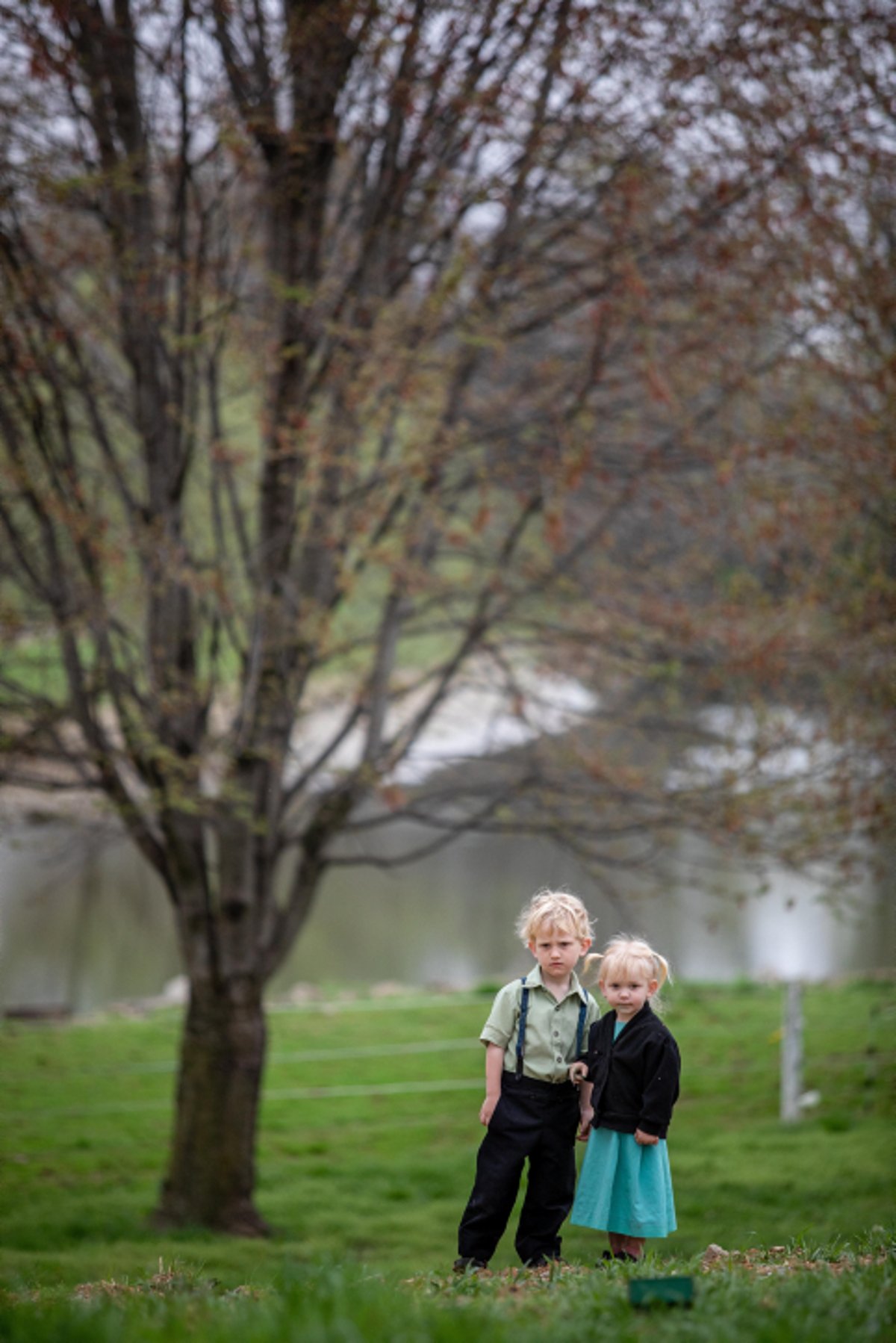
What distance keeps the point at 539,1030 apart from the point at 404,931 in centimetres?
1679

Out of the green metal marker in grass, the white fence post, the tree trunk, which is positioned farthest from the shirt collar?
the white fence post

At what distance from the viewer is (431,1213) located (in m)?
7.63

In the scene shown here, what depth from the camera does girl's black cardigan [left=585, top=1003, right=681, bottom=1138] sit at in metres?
3.68

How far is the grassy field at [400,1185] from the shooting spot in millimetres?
2957

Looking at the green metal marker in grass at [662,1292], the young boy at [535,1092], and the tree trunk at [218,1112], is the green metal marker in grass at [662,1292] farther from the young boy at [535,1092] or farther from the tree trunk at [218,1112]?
the tree trunk at [218,1112]

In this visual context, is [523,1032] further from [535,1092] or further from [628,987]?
[628,987]

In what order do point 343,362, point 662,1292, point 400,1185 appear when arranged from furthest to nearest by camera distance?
point 400,1185
point 343,362
point 662,1292

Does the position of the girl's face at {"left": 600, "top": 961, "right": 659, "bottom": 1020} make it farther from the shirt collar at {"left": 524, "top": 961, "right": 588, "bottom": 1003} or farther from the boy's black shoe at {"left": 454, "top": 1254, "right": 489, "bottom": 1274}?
the boy's black shoe at {"left": 454, "top": 1254, "right": 489, "bottom": 1274}

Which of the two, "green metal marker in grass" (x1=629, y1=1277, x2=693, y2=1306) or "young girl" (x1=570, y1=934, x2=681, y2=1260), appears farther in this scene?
"young girl" (x1=570, y1=934, x2=681, y2=1260)

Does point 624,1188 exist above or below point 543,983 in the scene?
below

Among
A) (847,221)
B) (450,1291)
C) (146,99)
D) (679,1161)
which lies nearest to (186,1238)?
(679,1161)

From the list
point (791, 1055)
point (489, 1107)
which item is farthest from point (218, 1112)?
point (489, 1107)

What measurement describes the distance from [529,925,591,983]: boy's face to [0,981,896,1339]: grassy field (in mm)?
812

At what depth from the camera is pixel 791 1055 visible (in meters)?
9.23
